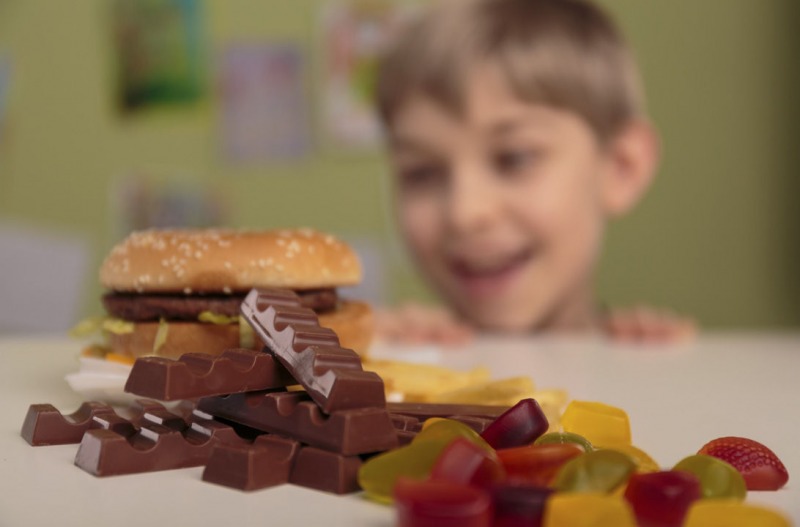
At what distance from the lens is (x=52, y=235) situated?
4.19 meters

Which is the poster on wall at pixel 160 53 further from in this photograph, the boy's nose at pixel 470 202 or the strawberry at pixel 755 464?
the strawberry at pixel 755 464

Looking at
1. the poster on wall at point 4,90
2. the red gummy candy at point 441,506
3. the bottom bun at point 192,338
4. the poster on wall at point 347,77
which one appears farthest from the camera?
the poster on wall at point 4,90

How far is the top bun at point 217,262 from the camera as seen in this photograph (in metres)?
1.26

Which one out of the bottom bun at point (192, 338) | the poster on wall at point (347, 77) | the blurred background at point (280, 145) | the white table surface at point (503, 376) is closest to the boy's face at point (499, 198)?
the white table surface at point (503, 376)

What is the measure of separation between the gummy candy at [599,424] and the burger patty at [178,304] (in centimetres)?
45

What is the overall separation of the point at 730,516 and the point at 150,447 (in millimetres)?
567

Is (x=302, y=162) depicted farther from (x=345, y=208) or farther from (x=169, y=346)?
(x=169, y=346)

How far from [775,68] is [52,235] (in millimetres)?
3542

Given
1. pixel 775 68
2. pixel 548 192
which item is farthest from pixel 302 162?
pixel 775 68

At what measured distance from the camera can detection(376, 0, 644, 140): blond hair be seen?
9.00 ft

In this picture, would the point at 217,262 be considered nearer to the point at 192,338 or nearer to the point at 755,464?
the point at 192,338

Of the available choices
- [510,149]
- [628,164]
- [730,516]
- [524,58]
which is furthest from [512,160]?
[730,516]

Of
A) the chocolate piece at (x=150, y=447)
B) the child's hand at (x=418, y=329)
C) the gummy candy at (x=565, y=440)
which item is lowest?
the child's hand at (x=418, y=329)

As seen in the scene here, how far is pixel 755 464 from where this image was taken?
0.84 meters
